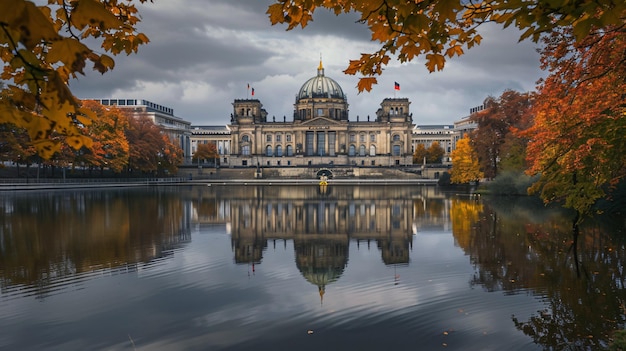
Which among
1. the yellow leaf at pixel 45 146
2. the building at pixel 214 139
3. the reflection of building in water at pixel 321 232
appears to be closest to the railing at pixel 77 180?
the reflection of building in water at pixel 321 232

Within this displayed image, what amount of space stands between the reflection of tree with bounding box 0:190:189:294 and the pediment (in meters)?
99.7

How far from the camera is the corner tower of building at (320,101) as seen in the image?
13062cm

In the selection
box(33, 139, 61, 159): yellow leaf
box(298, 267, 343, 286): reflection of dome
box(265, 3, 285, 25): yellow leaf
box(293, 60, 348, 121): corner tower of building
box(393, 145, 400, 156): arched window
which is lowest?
box(298, 267, 343, 286): reflection of dome

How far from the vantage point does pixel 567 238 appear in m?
18.5

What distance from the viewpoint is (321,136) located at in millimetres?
129000

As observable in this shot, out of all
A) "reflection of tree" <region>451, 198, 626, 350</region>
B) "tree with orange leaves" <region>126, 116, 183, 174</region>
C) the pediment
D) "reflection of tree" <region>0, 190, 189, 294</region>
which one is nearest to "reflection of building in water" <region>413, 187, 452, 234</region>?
"reflection of tree" <region>451, 198, 626, 350</region>

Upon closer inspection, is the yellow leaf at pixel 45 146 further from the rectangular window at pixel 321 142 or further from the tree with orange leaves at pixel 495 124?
the rectangular window at pixel 321 142

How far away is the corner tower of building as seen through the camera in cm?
13062

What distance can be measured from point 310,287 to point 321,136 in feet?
387

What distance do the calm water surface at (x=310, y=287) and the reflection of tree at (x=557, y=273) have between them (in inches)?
1.7

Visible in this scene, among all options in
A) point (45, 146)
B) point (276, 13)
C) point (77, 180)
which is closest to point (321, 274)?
point (276, 13)

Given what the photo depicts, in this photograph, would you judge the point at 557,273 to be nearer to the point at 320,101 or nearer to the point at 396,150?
the point at 396,150

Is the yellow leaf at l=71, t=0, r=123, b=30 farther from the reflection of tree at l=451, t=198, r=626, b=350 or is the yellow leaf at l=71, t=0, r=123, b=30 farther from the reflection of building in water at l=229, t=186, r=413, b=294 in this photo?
the reflection of building in water at l=229, t=186, r=413, b=294

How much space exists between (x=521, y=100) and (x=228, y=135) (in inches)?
Result: 4819
